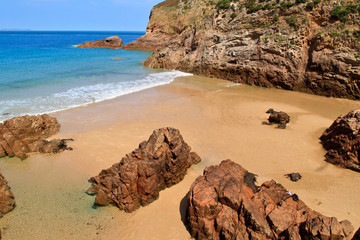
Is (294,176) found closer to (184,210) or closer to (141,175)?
(184,210)

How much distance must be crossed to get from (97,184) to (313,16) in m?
22.8

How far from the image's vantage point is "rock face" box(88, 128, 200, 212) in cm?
739

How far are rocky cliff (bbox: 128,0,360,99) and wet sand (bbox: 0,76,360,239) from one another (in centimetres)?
238

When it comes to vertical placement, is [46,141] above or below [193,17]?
below

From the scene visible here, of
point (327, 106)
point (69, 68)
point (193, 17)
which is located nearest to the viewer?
point (327, 106)

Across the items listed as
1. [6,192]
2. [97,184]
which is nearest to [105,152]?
[97,184]

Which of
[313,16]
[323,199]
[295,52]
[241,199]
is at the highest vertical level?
[313,16]

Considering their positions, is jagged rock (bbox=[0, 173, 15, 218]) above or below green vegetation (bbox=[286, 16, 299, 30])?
below

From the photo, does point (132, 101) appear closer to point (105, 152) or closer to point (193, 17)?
point (105, 152)

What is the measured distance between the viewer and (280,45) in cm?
2170

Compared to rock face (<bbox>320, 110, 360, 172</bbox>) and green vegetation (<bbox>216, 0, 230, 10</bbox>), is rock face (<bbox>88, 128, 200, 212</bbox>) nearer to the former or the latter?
rock face (<bbox>320, 110, 360, 172</bbox>)

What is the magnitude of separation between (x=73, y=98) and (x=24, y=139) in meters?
7.72

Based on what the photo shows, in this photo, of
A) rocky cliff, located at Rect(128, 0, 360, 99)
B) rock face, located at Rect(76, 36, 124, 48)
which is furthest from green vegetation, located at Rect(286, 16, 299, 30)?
rock face, located at Rect(76, 36, 124, 48)

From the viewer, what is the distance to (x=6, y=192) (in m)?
7.49
